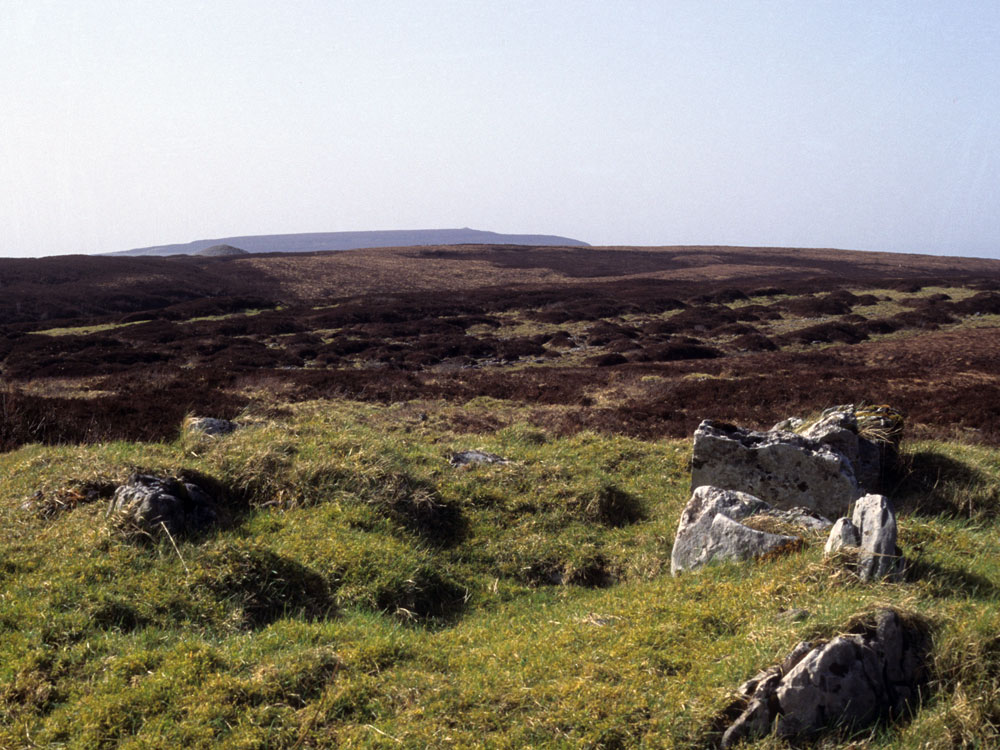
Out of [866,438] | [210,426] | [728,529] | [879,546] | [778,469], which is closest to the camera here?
[879,546]

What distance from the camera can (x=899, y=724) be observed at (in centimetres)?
405

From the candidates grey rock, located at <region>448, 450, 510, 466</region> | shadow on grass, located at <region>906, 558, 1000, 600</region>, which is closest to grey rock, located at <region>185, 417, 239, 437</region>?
grey rock, located at <region>448, 450, 510, 466</region>

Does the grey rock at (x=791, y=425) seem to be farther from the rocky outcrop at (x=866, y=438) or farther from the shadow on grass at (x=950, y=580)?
the shadow on grass at (x=950, y=580)

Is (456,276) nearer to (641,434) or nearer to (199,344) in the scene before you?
(199,344)

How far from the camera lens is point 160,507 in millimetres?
6941

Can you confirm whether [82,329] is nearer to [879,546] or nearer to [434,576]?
[434,576]

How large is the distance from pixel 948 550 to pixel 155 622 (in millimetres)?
7300

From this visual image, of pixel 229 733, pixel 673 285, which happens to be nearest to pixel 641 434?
pixel 229 733

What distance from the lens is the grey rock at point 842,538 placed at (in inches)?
222

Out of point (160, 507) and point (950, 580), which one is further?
point (160, 507)

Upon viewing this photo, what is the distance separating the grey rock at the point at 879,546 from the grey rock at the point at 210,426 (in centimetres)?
885


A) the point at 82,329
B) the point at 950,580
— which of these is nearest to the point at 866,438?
the point at 950,580

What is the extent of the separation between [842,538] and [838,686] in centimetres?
188

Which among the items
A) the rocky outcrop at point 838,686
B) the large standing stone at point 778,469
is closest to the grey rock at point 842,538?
the rocky outcrop at point 838,686
